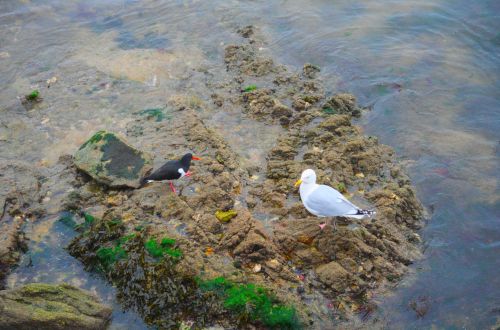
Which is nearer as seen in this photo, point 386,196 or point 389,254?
point 389,254

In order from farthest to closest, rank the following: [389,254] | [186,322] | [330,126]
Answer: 1. [330,126]
2. [389,254]
3. [186,322]

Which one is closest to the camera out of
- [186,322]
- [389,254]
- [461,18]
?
[186,322]

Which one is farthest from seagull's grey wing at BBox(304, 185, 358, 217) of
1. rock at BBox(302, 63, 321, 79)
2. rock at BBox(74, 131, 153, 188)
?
rock at BBox(302, 63, 321, 79)

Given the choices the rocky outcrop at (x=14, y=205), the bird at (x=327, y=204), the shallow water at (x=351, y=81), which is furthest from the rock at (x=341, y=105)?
the rocky outcrop at (x=14, y=205)

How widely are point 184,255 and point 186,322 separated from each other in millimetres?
845

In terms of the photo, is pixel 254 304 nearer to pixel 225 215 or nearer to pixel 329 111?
pixel 225 215

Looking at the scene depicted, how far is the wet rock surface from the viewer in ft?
17.1

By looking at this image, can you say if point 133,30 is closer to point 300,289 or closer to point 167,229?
point 167,229

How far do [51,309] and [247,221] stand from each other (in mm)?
2489

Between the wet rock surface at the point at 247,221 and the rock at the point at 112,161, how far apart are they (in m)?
0.03

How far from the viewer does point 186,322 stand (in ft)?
16.0

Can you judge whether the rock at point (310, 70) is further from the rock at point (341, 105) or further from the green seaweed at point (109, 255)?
the green seaweed at point (109, 255)

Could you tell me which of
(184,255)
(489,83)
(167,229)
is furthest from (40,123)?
(489,83)

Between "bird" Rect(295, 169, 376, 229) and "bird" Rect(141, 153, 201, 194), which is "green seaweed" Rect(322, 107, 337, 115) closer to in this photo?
"bird" Rect(295, 169, 376, 229)
